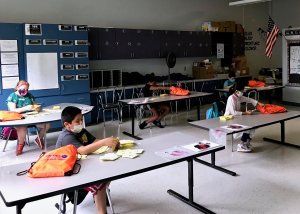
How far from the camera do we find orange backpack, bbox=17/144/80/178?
2336 millimetres

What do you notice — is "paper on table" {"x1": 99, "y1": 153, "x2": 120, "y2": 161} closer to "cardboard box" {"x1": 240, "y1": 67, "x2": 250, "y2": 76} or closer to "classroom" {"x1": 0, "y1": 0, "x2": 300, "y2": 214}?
"classroom" {"x1": 0, "y1": 0, "x2": 300, "y2": 214}

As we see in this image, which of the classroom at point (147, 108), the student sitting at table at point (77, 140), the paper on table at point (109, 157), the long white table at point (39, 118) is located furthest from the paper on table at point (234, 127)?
the long white table at point (39, 118)

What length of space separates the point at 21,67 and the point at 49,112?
1.94m

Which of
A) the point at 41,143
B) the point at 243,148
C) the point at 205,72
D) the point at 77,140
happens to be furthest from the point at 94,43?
the point at 77,140

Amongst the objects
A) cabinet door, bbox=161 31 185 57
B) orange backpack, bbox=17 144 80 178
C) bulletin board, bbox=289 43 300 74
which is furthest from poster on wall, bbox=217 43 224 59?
orange backpack, bbox=17 144 80 178

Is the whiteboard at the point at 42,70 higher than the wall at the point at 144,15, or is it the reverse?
the wall at the point at 144,15

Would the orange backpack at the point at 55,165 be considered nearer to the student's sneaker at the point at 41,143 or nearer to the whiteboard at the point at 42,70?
the student's sneaker at the point at 41,143

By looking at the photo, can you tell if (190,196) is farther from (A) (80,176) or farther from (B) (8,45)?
(B) (8,45)

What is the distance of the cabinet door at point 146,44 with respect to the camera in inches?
330

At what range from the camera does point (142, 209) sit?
3322mm

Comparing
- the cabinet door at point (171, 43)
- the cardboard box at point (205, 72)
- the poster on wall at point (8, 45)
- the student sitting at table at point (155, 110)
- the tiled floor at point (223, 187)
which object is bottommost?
the tiled floor at point (223, 187)

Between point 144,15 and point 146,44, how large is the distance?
0.85 metres

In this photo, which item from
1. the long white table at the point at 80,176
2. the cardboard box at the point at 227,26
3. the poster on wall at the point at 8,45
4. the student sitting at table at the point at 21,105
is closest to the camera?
the long white table at the point at 80,176

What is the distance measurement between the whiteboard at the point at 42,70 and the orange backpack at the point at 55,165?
455 centimetres
